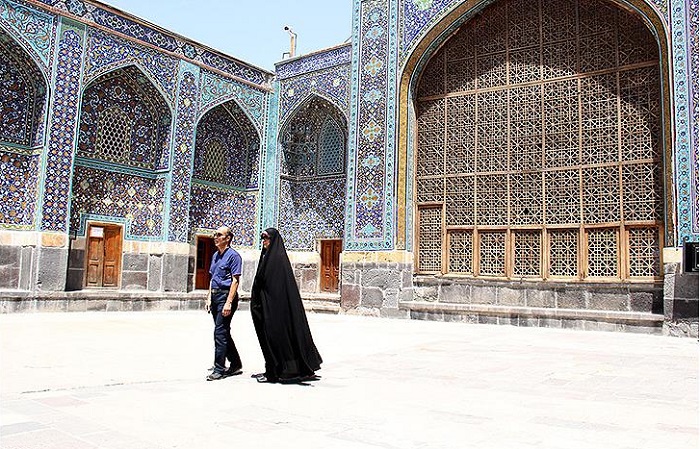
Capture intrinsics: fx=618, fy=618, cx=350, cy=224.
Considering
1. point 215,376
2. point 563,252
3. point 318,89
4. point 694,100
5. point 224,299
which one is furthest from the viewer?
point 318,89

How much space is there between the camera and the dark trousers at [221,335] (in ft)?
14.7

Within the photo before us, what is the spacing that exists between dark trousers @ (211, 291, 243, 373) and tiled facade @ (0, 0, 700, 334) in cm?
685

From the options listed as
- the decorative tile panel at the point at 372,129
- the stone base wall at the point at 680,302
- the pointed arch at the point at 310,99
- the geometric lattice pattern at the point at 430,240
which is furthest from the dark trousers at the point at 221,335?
the pointed arch at the point at 310,99

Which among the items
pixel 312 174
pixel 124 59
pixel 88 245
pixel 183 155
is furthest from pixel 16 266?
pixel 312 174

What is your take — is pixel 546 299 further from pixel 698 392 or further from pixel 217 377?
pixel 217 377

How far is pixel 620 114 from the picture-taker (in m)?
9.84

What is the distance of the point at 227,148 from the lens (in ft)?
46.6

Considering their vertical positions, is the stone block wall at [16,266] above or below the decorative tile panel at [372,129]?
below

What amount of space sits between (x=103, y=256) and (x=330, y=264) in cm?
476

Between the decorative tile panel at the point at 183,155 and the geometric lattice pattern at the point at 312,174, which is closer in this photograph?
the decorative tile panel at the point at 183,155

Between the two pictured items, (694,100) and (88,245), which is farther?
(88,245)

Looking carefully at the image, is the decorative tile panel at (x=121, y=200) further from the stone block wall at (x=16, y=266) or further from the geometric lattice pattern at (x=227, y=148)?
the geometric lattice pattern at (x=227, y=148)

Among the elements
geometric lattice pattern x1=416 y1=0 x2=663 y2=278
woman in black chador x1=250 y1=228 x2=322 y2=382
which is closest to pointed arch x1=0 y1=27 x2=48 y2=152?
geometric lattice pattern x1=416 y1=0 x2=663 y2=278

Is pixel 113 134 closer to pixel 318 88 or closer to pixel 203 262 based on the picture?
pixel 203 262
